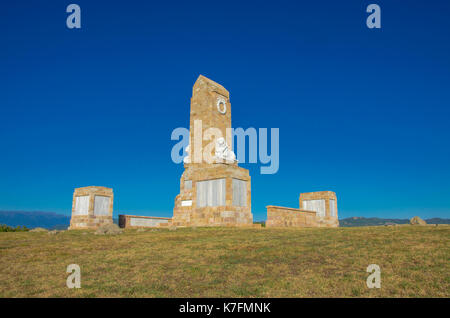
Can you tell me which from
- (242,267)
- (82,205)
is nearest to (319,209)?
(82,205)

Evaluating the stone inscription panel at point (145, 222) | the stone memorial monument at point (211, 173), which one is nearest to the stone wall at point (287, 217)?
the stone memorial monument at point (211, 173)

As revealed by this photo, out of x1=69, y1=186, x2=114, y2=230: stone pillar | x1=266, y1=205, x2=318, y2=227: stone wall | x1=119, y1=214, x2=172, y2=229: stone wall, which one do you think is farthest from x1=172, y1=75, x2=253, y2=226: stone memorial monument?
x1=69, y1=186, x2=114, y2=230: stone pillar

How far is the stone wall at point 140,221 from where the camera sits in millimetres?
27828

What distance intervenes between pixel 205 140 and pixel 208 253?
57.4 ft

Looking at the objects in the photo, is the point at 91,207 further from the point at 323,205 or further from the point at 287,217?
the point at 323,205

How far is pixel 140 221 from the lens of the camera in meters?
29.3

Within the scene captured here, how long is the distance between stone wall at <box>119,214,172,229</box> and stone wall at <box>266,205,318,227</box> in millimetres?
11449

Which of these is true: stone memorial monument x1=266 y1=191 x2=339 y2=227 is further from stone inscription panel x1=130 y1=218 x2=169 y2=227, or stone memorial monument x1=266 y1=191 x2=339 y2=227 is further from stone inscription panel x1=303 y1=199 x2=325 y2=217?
stone inscription panel x1=130 y1=218 x2=169 y2=227

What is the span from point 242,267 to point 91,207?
20.2 m

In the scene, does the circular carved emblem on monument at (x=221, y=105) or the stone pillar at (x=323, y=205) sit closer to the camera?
the circular carved emblem on monument at (x=221, y=105)

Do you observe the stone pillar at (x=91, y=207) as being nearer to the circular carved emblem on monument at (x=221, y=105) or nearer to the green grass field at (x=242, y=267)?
the circular carved emblem on monument at (x=221, y=105)

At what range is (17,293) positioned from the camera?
21.8ft

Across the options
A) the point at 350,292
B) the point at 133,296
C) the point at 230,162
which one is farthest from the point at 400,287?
the point at 230,162

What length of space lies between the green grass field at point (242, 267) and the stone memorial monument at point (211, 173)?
933 cm
